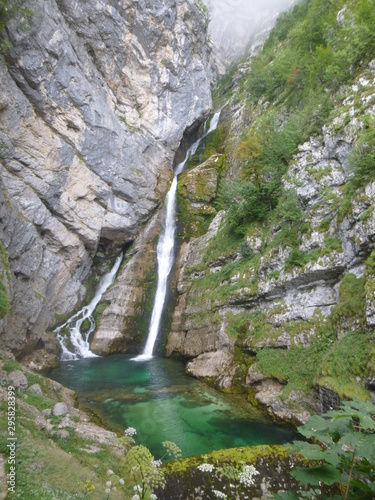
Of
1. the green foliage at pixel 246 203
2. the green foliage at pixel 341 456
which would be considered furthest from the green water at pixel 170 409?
the green foliage at pixel 246 203

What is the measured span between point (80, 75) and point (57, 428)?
23.4 m

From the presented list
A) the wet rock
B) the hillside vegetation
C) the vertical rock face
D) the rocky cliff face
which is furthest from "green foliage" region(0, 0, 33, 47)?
the wet rock

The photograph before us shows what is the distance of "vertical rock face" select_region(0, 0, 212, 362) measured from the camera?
17.7 m

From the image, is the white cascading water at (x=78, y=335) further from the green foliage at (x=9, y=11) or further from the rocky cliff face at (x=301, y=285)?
the green foliage at (x=9, y=11)

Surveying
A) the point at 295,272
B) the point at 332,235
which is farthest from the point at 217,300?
the point at 332,235

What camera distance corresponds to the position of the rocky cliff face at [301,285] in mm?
9945

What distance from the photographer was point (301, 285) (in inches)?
491

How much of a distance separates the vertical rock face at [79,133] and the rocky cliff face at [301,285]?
920 centimetres

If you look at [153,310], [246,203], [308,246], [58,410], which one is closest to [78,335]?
[153,310]

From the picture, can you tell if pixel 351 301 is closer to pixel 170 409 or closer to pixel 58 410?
pixel 170 409

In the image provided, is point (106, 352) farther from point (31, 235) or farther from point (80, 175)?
point (80, 175)

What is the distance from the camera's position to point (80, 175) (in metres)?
21.8

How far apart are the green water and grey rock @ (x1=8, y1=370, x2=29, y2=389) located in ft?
8.64

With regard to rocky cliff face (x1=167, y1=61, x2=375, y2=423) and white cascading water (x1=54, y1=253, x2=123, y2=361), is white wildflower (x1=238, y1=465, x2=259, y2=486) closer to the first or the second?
rocky cliff face (x1=167, y1=61, x2=375, y2=423)
